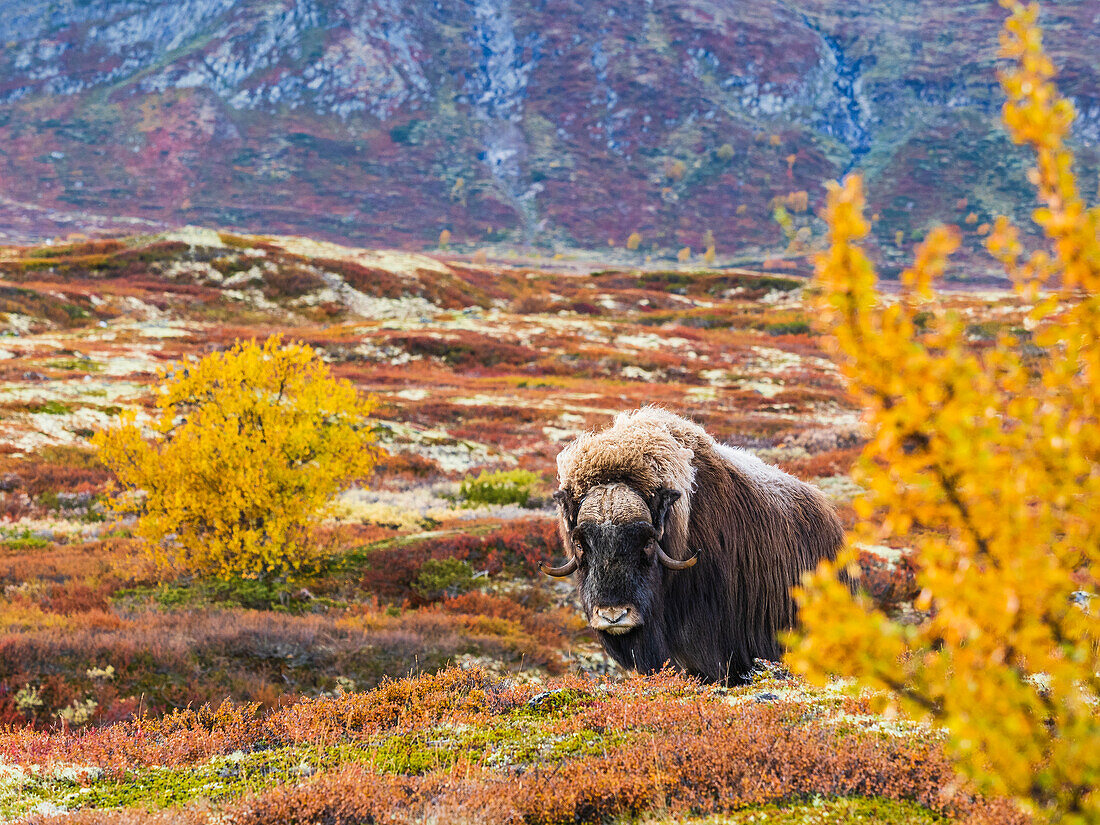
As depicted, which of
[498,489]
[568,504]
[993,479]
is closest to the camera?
[993,479]

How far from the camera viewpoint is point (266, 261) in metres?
59.2

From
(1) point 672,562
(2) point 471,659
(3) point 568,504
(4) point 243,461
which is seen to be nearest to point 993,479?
(1) point 672,562

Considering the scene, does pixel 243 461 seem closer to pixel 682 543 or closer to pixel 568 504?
pixel 568 504

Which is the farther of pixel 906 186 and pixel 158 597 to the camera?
pixel 906 186

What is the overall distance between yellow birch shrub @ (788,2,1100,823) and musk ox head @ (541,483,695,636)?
3.90m

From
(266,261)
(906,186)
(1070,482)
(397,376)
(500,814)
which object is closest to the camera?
(1070,482)

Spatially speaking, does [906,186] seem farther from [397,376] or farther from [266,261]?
[397,376]

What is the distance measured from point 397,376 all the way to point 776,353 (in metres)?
27.1

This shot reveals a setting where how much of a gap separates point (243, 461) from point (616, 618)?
7.59 metres

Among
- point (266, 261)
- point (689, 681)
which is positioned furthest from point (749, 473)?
point (266, 261)

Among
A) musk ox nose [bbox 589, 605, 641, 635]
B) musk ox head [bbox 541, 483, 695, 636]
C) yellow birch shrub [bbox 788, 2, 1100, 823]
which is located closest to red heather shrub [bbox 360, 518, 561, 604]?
musk ox head [bbox 541, 483, 695, 636]

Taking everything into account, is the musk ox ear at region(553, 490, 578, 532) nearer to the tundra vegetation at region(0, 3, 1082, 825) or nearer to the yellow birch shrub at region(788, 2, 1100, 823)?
the tundra vegetation at region(0, 3, 1082, 825)

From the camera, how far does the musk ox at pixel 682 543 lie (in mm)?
5727

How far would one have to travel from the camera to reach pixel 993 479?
5.05ft
